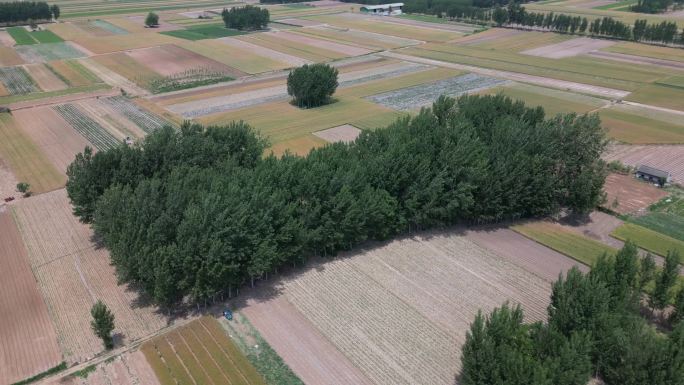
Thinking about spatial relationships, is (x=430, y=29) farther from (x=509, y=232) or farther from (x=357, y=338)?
(x=357, y=338)

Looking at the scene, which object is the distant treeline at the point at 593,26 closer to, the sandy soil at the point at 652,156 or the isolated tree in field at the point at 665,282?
the sandy soil at the point at 652,156

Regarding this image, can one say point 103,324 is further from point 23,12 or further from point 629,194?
point 23,12

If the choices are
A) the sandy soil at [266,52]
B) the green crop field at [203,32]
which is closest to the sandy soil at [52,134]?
the sandy soil at [266,52]

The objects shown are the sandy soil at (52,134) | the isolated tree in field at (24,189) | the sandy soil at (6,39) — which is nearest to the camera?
the isolated tree in field at (24,189)

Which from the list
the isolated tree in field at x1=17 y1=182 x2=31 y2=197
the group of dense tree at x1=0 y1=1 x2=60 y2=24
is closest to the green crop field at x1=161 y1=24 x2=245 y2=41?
the group of dense tree at x1=0 y1=1 x2=60 y2=24

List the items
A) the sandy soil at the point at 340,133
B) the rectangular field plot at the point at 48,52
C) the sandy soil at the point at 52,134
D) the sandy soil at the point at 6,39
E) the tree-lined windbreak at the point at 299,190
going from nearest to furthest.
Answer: the tree-lined windbreak at the point at 299,190, the sandy soil at the point at 52,134, the sandy soil at the point at 340,133, the rectangular field plot at the point at 48,52, the sandy soil at the point at 6,39

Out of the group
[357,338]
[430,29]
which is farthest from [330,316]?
[430,29]

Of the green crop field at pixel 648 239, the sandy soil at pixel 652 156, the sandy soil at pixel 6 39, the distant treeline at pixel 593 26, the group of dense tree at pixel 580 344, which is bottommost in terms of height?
the green crop field at pixel 648 239

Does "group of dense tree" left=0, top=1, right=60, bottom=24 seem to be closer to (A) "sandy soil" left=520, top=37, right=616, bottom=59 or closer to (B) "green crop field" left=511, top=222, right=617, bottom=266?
(A) "sandy soil" left=520, top=37, right=616, bottom=59
